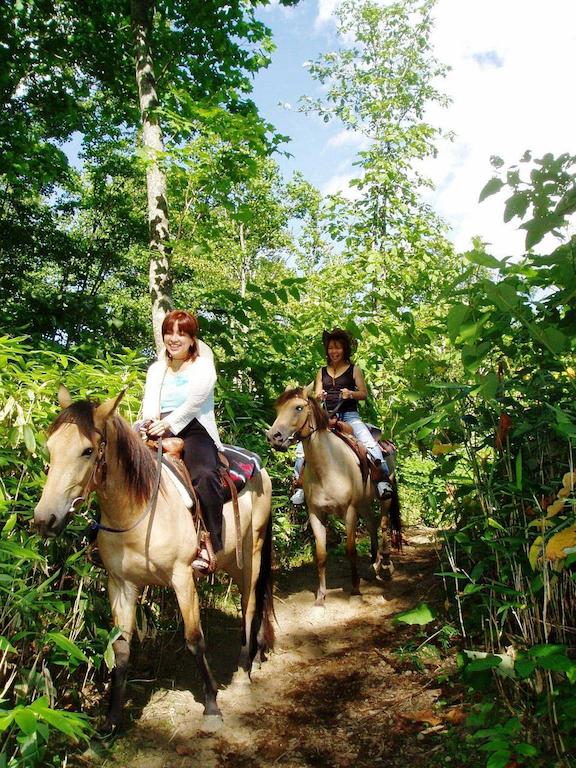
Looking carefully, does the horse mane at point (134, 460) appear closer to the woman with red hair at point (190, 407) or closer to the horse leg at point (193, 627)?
the woman with red hair at point (190, 407)

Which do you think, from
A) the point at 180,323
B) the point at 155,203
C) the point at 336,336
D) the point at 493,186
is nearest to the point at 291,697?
the point at 180,323

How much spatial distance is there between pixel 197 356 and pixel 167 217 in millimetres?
3000

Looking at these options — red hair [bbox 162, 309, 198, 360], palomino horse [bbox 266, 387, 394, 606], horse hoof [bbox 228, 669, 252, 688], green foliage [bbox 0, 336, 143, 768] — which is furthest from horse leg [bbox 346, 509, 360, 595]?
red hair [bbox 162, 309, 198, 360]

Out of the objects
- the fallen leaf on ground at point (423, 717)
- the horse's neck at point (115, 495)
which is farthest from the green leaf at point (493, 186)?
the fallen leaf on ground at point (423, 717)

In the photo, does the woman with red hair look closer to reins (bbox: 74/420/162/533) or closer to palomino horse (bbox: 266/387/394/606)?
reins (bbox: 74/420/162/533)

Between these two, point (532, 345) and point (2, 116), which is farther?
point (2, 116)

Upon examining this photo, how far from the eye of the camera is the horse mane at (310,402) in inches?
230

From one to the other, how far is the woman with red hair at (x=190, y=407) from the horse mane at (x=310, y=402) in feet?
5.31

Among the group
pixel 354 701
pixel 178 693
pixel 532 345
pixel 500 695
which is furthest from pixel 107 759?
pixel 532 345

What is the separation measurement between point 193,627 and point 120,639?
47 cm

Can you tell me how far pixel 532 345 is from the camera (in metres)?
3.48

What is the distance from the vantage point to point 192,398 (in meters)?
4.01

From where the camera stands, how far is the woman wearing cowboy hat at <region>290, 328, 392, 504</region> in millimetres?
6828

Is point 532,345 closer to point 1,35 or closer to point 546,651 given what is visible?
point 546,651
